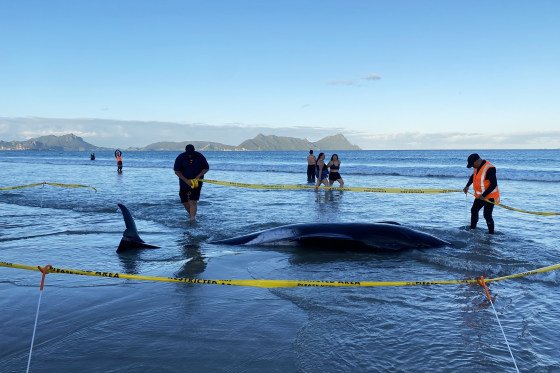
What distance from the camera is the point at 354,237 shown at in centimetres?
692

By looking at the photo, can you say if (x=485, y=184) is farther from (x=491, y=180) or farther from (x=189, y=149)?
(x=189, y=149)

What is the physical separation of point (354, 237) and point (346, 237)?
148 millimetres

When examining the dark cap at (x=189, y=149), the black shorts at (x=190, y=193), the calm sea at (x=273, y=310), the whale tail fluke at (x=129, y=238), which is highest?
the dark cap at (x=189, y=149)

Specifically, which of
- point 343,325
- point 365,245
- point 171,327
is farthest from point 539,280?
point 171,327

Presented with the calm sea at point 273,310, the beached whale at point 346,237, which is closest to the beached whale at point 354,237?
the beached whale at point 346,237

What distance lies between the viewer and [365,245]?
22.5 feet

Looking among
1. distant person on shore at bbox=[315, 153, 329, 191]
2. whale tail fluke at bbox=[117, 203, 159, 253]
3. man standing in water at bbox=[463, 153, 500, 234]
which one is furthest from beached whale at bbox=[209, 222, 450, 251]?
distant person on shore at bbox=[315, 153, 329, 191]

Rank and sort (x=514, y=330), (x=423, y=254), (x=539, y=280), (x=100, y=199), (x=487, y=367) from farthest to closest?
(x=100, y=199), (x=423, y=254), (x=539, y=280), (x=514, y=330), (x=487, y=367)

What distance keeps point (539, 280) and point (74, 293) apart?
5803 mm

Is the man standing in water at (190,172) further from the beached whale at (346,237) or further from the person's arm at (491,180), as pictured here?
the person's arm at (491,180)

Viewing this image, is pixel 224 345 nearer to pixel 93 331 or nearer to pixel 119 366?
pixel 119 366

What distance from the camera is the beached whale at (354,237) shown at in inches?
271

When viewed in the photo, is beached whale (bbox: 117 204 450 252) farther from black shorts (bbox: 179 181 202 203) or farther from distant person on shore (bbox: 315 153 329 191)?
distant person on shore (bbox: 315 153 329 191)

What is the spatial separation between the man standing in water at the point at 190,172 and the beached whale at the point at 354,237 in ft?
10.9
